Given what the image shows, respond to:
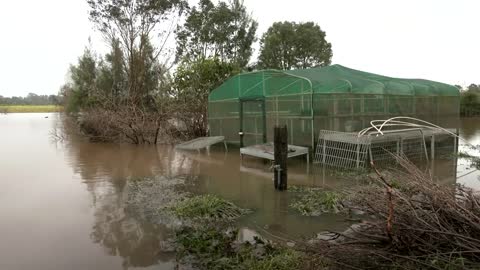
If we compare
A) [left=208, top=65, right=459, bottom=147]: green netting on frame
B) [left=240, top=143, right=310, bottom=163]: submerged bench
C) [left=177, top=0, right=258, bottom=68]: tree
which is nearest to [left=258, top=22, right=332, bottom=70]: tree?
[left=177, top=0, right=258, bottom=68]: tree

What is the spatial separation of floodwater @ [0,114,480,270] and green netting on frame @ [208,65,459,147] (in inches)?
49.7

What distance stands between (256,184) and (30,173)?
261 inches

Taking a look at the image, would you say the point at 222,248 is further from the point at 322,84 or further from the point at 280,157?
the point at 322,84

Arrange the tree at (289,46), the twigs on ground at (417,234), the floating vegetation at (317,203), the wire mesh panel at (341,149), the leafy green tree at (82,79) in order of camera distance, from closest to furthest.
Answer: the twigs on ground at (417,234)
the floating vegetation at (317,203)
the wire mesh panel at (341,149)
the leafy green tree at (82,79)
the tree at (289,46)

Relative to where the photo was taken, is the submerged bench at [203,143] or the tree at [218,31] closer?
the submerged bench at [203,143]

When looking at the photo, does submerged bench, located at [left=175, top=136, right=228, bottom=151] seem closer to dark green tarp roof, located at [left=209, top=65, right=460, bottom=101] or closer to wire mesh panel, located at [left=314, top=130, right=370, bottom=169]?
dark green tarp roof, located at [left=209, top=65, right=460, bottom=101]

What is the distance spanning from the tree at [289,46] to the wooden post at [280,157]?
28469 millimetres

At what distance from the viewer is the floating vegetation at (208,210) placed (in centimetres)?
597

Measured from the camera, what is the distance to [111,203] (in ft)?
23.3

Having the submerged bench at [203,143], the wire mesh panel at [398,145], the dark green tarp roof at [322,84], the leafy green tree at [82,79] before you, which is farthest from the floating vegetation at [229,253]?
the leafy green tree at [82,79]

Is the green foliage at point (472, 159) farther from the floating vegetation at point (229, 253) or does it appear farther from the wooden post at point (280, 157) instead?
the floating vegetation at point (229, 253)

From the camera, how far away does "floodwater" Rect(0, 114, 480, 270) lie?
4676 mm

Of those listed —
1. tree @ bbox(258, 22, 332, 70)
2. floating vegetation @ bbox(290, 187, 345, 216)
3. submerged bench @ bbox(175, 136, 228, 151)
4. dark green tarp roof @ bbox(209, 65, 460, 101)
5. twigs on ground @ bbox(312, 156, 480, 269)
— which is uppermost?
tree @ bbox(258, 22, 332, 70)

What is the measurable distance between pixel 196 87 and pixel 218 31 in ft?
40.4
